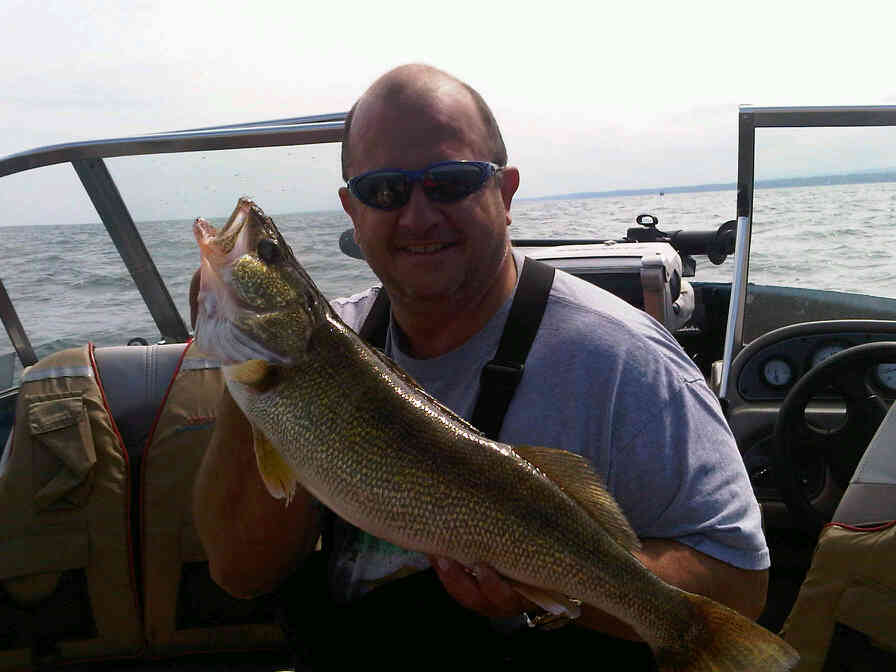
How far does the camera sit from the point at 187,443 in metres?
3.76

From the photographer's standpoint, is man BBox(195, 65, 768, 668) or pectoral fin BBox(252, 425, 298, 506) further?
man BBox(195, 65, 768, 668)

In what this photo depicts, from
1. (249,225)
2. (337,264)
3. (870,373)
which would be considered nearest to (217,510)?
(249,225)

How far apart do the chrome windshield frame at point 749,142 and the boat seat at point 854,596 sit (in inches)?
66.9

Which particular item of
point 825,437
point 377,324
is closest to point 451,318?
point 377,324

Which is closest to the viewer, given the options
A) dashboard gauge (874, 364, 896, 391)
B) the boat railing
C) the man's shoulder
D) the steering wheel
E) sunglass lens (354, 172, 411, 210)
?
sunglass lens (354, 172, 411, 210)

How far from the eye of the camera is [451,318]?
8.42 ft

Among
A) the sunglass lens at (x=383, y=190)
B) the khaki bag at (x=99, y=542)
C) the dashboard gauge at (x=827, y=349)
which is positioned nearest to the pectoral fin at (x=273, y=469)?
the sunglass lens at (x=383, y=190)

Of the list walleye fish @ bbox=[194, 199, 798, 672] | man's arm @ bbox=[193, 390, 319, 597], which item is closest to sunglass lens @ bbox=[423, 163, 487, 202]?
walleye fish @ bbox=[194, 199, 798, 672]

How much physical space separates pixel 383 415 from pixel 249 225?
658mm

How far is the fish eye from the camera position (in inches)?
83.1

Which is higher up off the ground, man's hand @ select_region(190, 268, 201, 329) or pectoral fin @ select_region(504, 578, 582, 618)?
man's hand @ select_region(190, 268, 201, 329)

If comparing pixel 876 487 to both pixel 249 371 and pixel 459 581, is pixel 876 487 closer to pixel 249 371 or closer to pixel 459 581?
pixel 459 581

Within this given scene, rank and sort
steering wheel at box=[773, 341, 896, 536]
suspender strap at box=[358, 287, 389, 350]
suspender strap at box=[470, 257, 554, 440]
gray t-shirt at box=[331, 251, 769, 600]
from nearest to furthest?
gray t-shirt at box=[331, 251, 769, 600] < suspender strap at box=[470, 257, 554, 440] < suspender strap at box=[358, 287, 389, 350] < steering wheel at box=[773, 341, 896, 536]

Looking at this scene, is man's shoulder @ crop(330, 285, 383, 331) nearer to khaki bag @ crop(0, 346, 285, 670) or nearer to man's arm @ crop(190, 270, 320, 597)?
man's arm @ crop(190, 270, 320, 597)
